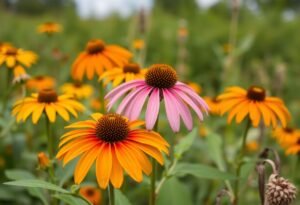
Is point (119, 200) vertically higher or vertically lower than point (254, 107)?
lower

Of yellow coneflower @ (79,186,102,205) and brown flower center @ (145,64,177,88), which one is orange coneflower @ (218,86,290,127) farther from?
yellow coneflower @ (79,186,102,205)

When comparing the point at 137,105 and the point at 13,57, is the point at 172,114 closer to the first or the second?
the point at 137,105

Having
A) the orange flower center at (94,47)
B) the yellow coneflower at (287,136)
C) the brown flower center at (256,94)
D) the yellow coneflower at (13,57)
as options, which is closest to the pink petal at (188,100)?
the brown flower center at (256,94)

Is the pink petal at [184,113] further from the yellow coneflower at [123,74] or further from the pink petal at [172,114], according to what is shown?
the yellow coneflower at [123,74]

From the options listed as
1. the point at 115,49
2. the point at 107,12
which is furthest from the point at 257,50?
the point at 115,49

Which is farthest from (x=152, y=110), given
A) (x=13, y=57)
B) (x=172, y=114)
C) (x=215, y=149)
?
(x=13, y=57)

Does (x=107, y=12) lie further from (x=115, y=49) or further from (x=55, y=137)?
(x=115, y=49)

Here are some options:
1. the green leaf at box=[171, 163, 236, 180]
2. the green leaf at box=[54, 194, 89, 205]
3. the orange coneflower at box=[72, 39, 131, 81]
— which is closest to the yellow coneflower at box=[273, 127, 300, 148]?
the green leaf at box=[171, 163, 236, 180]
